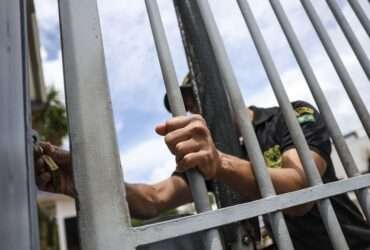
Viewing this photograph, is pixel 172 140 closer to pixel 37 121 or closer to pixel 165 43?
pixel 165 43

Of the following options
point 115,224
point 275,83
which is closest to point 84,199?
point 115,224

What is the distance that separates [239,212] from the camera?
2.60 ft

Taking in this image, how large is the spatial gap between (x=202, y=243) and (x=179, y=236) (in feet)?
0.27

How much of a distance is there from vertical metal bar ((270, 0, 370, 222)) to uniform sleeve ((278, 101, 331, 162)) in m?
0.39

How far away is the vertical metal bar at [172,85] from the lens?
2.65 ft

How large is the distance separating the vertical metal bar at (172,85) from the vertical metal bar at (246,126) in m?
0.15

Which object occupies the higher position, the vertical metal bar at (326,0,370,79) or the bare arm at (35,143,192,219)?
the vertical metal bar at (326,0,370,79)

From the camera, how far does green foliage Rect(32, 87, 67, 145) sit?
1181cm

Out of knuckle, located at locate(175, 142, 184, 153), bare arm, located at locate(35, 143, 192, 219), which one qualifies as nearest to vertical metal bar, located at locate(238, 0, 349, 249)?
knuckle, located at locate(175, 142, 184, 153)

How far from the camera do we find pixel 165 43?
908mm

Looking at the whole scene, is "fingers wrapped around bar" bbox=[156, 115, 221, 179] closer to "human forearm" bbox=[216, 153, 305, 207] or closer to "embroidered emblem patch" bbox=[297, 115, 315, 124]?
"human forearm" bbox=[216, 153, 305, 207]

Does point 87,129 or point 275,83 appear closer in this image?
point 87,129

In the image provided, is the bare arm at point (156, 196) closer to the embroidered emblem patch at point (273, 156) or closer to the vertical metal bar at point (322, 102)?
the embroidered emblem patch at point (273, 156)

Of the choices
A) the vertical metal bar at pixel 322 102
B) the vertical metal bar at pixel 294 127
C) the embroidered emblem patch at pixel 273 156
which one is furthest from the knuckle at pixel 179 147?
the embroidered emblem patch at pixel 273 156
